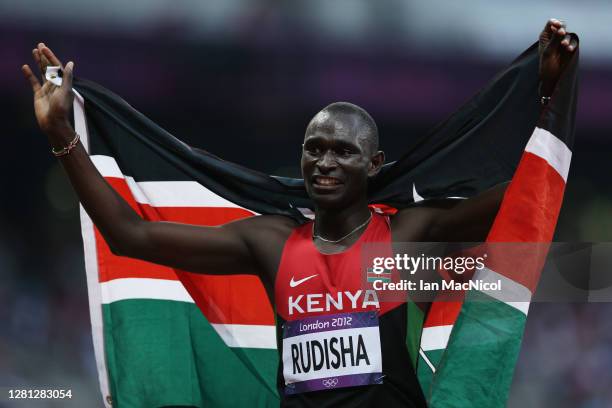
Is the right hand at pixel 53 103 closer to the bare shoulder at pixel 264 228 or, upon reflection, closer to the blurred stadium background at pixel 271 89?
the bare shoulder at pixel 264 228

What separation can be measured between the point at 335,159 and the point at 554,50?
0.84 m

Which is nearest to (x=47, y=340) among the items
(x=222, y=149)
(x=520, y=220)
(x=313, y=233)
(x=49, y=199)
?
(x=49, y=199)

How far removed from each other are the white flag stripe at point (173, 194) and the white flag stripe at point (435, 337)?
37.2 inches

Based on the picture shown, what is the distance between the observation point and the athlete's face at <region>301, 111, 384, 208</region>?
10.2 ft

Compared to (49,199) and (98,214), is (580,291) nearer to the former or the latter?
(98,214)

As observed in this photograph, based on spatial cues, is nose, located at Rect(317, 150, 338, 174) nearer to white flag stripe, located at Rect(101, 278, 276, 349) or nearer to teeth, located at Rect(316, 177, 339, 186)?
teeth, located at Rect(316, 177, 339, 186)

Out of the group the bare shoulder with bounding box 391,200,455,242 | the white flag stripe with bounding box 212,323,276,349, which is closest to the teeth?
the bare shoulder with bounding box 391,200,455,242

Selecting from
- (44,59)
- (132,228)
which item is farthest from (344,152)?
(44,59)

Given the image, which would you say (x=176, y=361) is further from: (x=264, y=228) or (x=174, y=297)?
(x=264, y=228)

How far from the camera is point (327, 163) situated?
310cm

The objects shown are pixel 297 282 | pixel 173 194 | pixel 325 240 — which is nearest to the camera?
pixel 297 282

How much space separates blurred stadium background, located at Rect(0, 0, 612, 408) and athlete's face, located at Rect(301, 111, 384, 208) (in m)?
4.25

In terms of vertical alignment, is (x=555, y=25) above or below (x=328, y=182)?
above

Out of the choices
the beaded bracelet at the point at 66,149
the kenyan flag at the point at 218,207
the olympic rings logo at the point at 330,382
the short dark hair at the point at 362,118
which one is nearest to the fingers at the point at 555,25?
the kenyan flag at the point at 218,207
